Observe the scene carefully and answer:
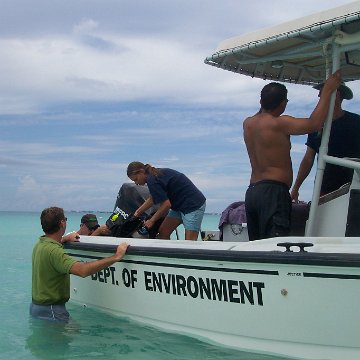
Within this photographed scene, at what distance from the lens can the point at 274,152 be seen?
5055 mm

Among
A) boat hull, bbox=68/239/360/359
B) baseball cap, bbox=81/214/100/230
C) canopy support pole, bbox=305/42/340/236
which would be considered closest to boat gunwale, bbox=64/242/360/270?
boat hull, bbox=68/239/360/359

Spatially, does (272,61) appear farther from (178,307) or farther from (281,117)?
(178,307)

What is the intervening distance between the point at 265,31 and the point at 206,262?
6.78 feet

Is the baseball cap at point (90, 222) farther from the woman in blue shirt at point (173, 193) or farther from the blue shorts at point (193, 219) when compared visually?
the blue shorts at point (193, 219)

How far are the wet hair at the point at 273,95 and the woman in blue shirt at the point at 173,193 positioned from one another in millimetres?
1733

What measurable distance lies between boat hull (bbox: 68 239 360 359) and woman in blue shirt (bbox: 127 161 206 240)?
96 cm

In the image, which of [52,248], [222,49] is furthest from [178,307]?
[222,49]

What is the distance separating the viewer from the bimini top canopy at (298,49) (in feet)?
15.7

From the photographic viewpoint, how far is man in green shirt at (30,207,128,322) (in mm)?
5695

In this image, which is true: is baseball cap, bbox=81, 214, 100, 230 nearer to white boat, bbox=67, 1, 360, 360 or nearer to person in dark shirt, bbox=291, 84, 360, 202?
white boat, bbox=67, 1, 360, 360

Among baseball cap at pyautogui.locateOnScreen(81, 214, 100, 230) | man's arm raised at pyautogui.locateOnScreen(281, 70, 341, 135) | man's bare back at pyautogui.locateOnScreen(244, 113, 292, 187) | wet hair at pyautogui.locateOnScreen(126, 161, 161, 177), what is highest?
man's arm raised at pyautogui.locateOnScreen(281, 70, 341, 135)

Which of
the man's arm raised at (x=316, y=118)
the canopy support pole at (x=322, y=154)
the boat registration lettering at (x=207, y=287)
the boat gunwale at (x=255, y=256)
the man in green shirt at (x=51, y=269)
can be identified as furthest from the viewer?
the man in green shirt at (x=51, y=269)

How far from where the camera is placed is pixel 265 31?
206 inches

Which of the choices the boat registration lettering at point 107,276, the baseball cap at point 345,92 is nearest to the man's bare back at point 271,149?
the baseball cap at point 345,92
